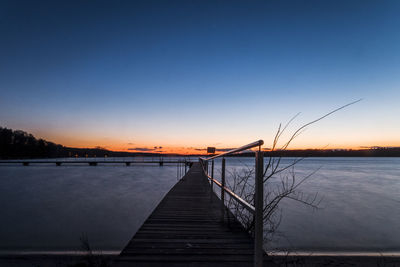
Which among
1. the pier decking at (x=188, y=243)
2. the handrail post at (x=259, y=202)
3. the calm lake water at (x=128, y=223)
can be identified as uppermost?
the handrail post at (x=259, y=202)

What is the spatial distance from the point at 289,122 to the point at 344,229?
6.09 metres

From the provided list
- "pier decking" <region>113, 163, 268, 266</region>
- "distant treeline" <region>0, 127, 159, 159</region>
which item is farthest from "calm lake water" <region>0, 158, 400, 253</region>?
"distant treeline" <region>0, 127, 159, 159</region>

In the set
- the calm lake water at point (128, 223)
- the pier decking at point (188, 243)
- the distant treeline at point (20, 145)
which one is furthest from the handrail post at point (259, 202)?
the distant treeline at point (20, 145)

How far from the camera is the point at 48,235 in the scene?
19.4 ft

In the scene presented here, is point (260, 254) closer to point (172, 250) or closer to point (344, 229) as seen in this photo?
point (172, 250)

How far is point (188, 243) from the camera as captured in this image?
2545mm

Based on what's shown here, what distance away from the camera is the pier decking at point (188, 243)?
83.7 inches

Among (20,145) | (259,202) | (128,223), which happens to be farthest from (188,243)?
(20,145)

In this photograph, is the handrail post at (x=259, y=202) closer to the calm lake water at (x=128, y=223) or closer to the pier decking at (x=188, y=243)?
the pier decking at (x=188, y=243)

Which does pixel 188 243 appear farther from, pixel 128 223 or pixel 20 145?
pixel 20 145

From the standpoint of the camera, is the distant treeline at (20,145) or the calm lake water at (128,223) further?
the distant treeline at (20,145)

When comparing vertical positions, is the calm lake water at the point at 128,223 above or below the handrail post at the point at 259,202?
below

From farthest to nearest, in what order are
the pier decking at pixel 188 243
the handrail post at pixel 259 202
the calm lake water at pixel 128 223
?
1. the calm lake water at pixel 128 223
2. the pier decking at pixel 188 243
3. the handrail post at pixel 259 202

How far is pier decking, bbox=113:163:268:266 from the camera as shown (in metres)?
2.13
